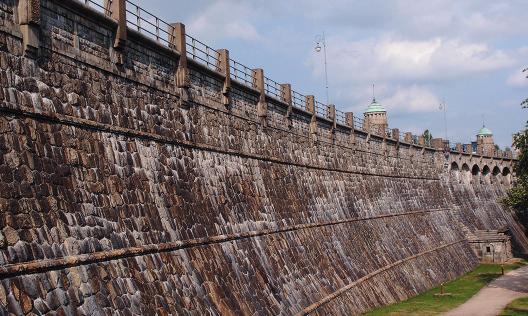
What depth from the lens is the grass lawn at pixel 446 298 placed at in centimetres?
3466

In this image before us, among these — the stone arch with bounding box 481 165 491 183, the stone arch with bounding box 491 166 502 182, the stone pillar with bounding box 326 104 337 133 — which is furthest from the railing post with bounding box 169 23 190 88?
the stone arch with bounding box 491 166 502 182

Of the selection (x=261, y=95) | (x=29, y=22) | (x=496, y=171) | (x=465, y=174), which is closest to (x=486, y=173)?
(x=496, y=171)

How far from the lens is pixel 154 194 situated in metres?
20.1

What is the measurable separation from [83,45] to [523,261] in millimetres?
58318

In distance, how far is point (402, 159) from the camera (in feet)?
191

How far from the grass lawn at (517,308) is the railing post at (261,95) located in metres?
16.7

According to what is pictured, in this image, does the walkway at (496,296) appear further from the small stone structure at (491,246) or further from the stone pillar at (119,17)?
the stone pillar at (119,17)

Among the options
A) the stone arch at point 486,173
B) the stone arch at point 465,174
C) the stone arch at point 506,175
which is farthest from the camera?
the stone arch at point 506,175

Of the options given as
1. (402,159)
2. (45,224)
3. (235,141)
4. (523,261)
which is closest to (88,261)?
(45,224)

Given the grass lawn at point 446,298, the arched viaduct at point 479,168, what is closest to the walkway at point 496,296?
the grass lawn at point 446,298

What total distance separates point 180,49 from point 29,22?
29.4ft

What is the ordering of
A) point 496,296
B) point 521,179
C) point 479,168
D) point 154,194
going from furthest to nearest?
point 479,168, point 521,179, point 496,296, point 154,194

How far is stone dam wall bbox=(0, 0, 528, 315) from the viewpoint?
14.6 m

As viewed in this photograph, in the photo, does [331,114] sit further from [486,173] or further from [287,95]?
[486,173]
